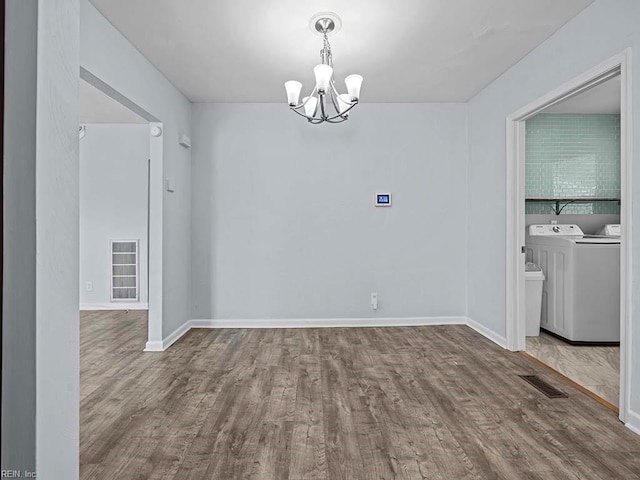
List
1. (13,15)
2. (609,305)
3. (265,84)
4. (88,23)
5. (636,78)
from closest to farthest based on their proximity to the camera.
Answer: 1. (13,15)
2. (636,78)
3. (88,23)
4. (609,305)
5. (265,84)

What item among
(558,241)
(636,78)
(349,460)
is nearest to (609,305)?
(558,241)

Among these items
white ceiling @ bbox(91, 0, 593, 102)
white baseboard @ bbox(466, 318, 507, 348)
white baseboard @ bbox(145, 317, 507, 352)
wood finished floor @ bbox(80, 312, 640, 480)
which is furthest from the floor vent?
white ceiling @ bbox(91, 0, 593, 102)

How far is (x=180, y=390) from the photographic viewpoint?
8.80ft

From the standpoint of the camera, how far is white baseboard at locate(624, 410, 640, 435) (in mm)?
2100

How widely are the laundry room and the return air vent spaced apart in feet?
15.9

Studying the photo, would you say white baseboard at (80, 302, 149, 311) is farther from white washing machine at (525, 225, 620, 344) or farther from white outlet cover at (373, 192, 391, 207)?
white washing machine at (525, 225, 620, 344)

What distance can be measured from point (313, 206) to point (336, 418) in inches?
104

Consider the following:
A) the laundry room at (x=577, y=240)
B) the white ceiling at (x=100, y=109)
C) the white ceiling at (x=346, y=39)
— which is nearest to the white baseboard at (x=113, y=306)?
the white ceiling at (x=100, y=109)

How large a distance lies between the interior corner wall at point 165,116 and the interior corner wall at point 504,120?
123 inches

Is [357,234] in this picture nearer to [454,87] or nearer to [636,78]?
[454,87]

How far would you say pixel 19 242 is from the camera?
928 millimetres

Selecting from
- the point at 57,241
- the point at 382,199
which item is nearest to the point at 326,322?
the point at 382,199

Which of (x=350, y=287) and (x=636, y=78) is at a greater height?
(x=636, y=78)

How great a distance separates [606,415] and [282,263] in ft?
10.2
